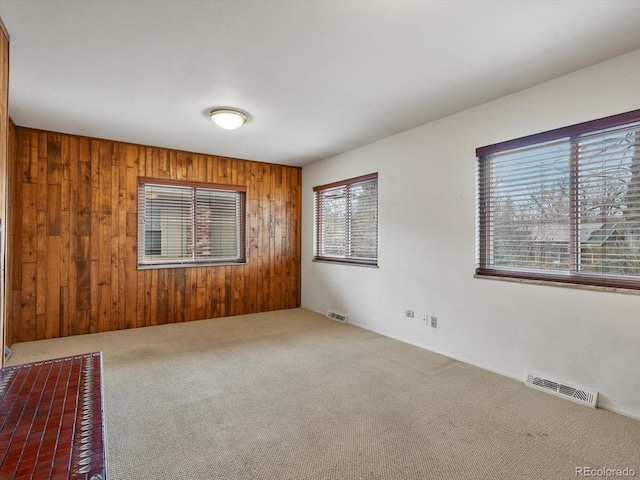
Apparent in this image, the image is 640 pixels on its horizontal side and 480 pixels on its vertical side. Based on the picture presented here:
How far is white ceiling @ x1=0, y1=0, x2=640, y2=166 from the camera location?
1.93 m

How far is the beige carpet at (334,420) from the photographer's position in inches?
70.4

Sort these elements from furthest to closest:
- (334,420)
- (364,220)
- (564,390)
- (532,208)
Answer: (364,220)
(532,208)
(564,390)
(334,420)

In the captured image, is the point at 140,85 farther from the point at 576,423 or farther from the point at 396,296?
the point at 576,423

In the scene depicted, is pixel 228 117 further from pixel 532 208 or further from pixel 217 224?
pixel 532 208

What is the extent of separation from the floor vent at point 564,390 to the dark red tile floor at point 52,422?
3.00 meters

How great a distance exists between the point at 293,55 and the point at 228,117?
1.23m

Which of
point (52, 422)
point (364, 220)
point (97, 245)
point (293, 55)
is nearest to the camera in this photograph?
point (52, 422)

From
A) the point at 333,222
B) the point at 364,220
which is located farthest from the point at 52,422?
the point at 333,222

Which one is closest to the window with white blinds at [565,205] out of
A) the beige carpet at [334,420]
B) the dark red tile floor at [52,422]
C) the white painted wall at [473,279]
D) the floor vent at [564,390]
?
the white painted wall at [473,279]

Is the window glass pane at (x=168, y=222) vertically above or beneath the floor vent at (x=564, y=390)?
above

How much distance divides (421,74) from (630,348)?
2468 mm

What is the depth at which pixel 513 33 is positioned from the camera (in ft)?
6.91

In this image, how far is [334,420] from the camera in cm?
223

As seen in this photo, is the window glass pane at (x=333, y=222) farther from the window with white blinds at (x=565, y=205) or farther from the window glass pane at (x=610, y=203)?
the window glass pane at (x=610, y=203)
